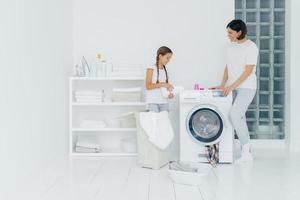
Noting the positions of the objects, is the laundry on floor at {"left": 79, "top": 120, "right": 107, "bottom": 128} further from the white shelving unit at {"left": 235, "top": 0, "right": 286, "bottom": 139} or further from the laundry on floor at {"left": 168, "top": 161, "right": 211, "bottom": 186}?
the white shelving unit at {"left": 235, "top": 0, "right": 286, "bottom": 139}

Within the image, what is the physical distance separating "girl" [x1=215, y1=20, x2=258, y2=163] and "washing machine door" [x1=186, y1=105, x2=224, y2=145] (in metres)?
0.15

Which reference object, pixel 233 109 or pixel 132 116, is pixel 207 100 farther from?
pixel 132 116

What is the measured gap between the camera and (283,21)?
536cm

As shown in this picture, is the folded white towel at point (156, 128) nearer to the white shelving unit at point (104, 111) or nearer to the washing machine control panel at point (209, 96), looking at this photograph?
the washing machine control panel at point (209, 96)

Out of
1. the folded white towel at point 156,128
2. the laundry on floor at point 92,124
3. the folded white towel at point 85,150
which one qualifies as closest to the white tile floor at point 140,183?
the folded white towel at point 156,128

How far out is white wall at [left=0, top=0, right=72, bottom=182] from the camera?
9.84ft

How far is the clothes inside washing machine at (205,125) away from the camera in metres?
4.32

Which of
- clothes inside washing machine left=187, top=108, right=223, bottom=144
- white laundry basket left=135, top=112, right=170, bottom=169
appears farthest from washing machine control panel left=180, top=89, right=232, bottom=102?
white laundry basket left=135, top=112, right=170, bottom=169

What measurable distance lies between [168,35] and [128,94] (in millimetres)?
882

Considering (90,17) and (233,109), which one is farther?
(90,17)

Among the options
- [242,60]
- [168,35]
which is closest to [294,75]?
[242,60]

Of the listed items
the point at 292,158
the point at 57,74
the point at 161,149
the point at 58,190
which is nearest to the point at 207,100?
the point at 161,149

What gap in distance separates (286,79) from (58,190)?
3277 millimetres

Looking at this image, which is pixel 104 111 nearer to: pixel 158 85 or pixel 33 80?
pixel 158 85
